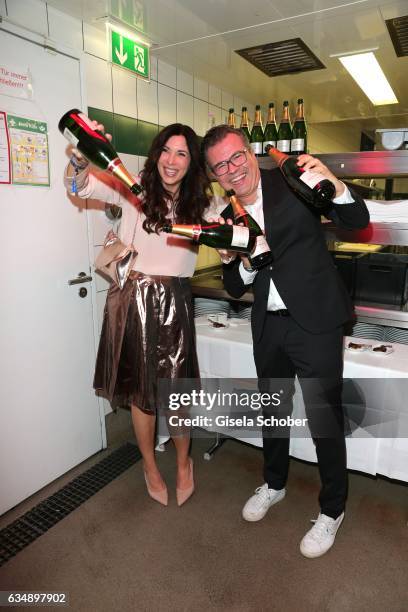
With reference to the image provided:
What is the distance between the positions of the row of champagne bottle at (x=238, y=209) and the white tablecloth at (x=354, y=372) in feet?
2.39

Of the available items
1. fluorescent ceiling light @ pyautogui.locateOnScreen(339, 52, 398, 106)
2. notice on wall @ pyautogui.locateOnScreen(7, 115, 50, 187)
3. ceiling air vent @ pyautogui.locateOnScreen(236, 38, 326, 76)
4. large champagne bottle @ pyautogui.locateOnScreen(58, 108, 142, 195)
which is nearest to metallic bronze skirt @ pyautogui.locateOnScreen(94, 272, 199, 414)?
large champagne bottle @ pyautogui.locateOnScreen(58, 108, 142, 195)

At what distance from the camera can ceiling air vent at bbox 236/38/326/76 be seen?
7.41 ft

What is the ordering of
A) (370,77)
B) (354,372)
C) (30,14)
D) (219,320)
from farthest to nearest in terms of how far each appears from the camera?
(370,77) → (219,320) → (354,372) → (30,14)

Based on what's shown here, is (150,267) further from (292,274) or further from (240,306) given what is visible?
(240,306)

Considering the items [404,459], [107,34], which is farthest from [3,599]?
[107,34]

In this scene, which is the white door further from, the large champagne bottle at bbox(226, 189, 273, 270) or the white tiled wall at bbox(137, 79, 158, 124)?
the large champagne bottle at bbox(226, 189, 273, 270)

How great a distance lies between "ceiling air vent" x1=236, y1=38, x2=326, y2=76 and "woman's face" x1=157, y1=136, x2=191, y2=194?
1139mm

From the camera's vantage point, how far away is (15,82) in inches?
65.1

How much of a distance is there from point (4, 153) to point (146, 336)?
90 centimetres

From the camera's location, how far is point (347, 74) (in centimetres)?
269

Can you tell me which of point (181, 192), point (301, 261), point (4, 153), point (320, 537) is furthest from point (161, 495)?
point (4, 153)

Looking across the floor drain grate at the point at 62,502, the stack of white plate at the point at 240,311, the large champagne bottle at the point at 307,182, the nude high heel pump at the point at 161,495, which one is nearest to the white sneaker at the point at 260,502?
the nude high heel pump at the point at 161,495

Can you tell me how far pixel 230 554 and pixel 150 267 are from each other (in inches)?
45.3

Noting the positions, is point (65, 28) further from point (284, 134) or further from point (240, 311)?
point (240, 311)
